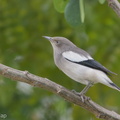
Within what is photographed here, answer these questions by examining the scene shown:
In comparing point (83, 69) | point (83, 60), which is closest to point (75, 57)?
point (83, 60)

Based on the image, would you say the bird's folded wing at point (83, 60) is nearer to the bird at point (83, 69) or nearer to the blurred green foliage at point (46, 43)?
the bird at point (83, 69)

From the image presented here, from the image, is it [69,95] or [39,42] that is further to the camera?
[39,42]

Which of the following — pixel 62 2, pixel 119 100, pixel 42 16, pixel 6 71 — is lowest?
pixel 119 100

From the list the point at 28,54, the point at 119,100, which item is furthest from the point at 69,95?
the point at 28,54

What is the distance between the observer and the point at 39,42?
5.92 meters

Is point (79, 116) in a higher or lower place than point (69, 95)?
lower

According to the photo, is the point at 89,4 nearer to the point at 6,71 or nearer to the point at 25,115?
the point at 25,115

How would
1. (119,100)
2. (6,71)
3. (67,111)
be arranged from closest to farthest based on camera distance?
(6,71) < (119,100) < (67,111)

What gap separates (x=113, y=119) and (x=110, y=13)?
8.08 feet

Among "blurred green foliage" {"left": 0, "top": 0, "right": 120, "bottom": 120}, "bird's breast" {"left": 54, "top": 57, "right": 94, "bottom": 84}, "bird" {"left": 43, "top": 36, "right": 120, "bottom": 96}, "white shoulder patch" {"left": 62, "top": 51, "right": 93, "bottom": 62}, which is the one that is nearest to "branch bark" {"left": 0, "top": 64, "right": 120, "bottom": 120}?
"bird" {"left": 43, "top": 36, "right": 120, "bottom": 96}

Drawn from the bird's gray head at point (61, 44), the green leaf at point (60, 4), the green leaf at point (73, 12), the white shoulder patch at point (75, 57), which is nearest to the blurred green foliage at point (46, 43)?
the bird's gray head at point (61, 44)

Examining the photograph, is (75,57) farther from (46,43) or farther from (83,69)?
(46,43)

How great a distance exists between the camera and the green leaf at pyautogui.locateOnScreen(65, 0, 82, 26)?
3.64 meters

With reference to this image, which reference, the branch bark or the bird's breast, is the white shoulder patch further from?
the branch bark
